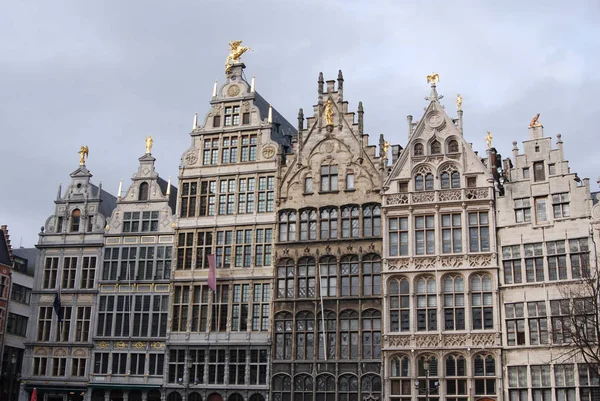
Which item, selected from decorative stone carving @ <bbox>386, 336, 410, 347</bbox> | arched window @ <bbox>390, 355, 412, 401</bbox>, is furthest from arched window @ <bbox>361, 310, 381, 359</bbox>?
arched window @ <bbox>390, 355, 412, 401</bbox>

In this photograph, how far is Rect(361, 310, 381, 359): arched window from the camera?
43906 millimetres

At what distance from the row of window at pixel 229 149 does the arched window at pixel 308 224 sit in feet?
17.2

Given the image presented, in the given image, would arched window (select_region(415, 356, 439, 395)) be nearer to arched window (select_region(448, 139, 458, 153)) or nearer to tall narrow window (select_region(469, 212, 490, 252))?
tall narrow window (select_region(469, 212, 490, 252))

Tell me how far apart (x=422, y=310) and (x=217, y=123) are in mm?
17980

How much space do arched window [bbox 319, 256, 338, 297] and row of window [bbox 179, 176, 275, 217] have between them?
4861mm

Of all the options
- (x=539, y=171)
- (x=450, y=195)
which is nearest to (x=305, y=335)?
(x=450, y=195)

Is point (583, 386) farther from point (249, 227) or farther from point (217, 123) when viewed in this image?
point (217, 123)

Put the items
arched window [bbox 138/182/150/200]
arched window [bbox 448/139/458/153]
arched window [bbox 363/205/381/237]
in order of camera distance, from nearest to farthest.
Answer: arched window [bbox 448/139/458/153], arched window [bbox 363/205/381/237], arched window [bbox 138/182/150/200]

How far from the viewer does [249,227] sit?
4841 centimetres

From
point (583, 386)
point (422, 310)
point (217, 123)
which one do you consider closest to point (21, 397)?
point (217, 123)

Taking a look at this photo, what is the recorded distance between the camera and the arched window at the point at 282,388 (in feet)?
146

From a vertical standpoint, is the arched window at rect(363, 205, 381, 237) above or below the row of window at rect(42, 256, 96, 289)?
above

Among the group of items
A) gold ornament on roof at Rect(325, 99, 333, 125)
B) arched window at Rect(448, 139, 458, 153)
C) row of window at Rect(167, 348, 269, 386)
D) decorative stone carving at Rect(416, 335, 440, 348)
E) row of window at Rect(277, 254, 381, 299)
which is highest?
gold ornament on roof at Rect(325, 99, 333, 125)

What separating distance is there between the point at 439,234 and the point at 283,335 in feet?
34.7
